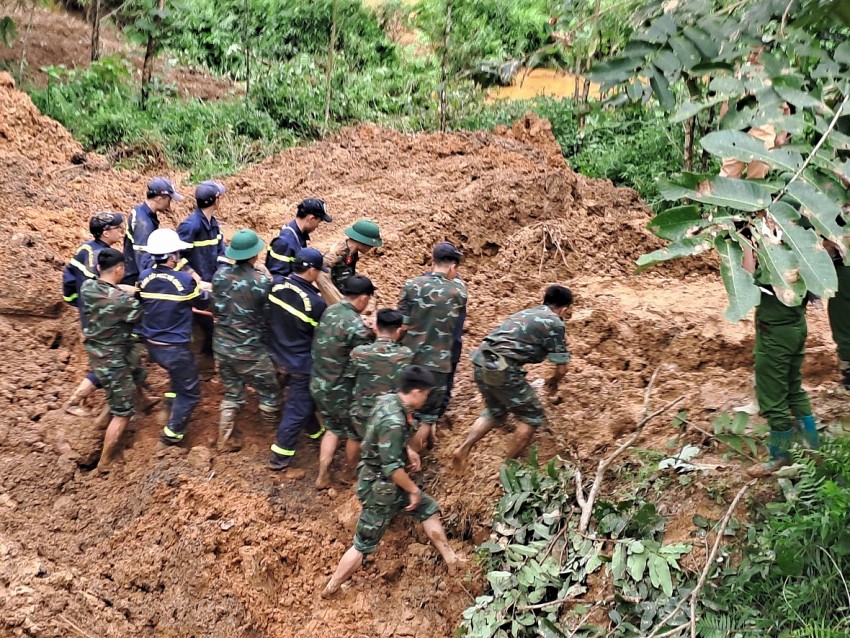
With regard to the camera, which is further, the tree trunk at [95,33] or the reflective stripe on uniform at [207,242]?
the tree trunk at [95,33]

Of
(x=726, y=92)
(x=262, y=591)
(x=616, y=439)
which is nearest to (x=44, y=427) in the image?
(x=262, y=591)

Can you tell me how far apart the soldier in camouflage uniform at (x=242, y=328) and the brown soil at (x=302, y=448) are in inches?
19.2

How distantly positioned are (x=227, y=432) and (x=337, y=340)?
1.52m

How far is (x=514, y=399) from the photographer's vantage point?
21.5ft

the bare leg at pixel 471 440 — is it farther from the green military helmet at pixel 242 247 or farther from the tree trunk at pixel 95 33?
the tree trunk at pixel 95 33

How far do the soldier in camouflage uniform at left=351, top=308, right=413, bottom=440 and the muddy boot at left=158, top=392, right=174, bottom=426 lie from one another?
6.55 feet

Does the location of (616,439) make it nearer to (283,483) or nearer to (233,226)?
(283,483)

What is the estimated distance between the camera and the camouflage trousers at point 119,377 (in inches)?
272

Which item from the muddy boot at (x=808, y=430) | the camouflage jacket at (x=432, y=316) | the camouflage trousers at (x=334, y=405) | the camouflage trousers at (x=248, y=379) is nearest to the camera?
the muddy boot at (x=808, y=430)

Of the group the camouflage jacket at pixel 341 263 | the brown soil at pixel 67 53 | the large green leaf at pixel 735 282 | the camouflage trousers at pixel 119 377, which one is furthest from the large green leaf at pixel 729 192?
the brown soil at pixel 67 53

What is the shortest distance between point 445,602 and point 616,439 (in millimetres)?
1753

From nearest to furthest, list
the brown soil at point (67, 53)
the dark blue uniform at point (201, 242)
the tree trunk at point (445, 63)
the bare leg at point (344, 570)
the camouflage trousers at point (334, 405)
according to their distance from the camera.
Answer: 1. the bare leg at point (344, 570)
2. the camouflage trousers at point (334, 405)
3. the dark blue uniform at point (201, 242)
4. the tree trunk at point (445, 63)
5. the brown soil at point (67, 53)

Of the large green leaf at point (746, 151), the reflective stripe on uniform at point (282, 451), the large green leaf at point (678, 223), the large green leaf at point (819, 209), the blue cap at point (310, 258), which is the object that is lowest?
the reflective stripe on uniform at point (282, 451)

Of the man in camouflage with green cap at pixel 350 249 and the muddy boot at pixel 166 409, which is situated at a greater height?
the man in camouflage with green cap at pixel 350 249
